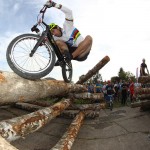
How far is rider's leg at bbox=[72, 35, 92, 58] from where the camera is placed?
23.7 feet

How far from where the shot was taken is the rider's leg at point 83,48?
7.22m

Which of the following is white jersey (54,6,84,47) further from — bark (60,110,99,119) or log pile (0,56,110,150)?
bark (60,110,99,119)

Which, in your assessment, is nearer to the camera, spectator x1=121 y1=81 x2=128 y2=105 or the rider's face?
the rider's face

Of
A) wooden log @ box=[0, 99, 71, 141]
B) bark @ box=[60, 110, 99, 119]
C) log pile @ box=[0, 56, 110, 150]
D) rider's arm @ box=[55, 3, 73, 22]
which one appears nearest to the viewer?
wooden log @ box=[0, 99, 71, 141]

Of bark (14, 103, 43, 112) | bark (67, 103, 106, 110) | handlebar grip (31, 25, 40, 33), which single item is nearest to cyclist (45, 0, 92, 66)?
handlebar grip (31, 25, 40, 33)

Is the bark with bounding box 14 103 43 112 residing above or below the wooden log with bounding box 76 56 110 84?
below

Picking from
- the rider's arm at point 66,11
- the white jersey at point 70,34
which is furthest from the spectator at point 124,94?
the rider's arm at point 66,11

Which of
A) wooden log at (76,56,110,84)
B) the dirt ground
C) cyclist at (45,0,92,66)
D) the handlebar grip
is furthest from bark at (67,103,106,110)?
the handlebar grip

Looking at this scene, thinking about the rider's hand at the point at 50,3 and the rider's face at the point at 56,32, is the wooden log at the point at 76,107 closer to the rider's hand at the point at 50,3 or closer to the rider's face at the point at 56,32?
the rider's face at the point at 56,32

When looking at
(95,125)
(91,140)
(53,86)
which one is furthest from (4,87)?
(95,125)

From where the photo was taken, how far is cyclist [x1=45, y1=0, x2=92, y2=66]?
22.1ft

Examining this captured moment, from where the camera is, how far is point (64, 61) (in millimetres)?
6754

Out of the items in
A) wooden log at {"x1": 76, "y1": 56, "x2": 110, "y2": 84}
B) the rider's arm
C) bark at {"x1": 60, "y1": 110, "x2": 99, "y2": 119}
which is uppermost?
the rider's arm

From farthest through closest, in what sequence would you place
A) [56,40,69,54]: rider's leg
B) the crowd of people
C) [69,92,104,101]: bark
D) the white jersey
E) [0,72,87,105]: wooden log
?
the crowd of people
[69,92,104,101]: bark
the white jersey
[56,40,69,54]: rider's leg
[0,72,87,105]: wooden log
